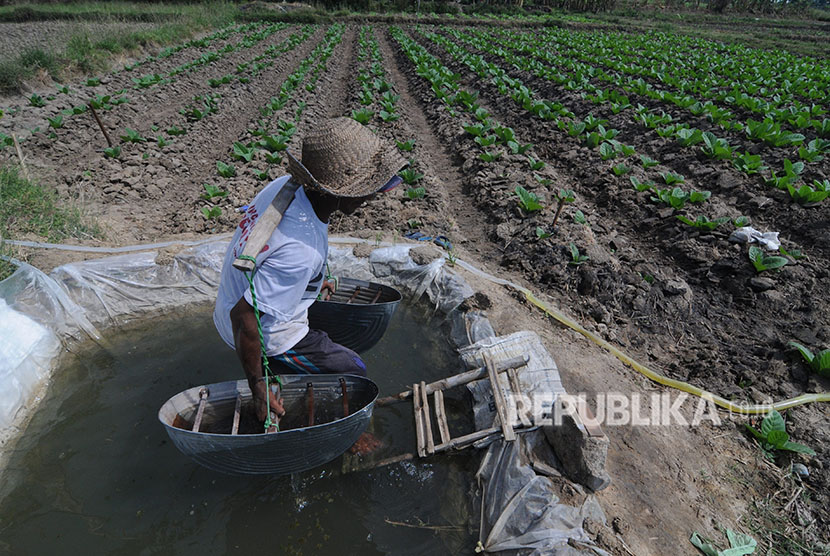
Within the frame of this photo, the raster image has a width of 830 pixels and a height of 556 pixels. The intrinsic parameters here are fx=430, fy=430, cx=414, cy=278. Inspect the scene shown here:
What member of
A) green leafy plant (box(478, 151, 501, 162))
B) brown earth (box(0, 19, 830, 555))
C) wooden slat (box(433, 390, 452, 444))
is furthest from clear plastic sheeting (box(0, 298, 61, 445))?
green leafy plant (box(478, 151, 501, 162))

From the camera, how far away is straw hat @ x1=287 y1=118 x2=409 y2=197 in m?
1.88

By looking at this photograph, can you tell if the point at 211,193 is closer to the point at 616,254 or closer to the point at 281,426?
the point at 281,426

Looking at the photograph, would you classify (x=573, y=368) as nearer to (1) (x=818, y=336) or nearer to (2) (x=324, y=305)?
(2) (x=324, y=305)

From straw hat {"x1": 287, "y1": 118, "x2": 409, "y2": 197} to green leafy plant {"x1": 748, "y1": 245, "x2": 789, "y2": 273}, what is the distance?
4.03 meters

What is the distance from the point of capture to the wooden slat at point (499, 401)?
242 cm

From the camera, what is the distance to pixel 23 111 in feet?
26.2

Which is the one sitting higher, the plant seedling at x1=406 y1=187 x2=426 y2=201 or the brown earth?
the plant seedling at x1=406 y1=187 x2=426 y2=201

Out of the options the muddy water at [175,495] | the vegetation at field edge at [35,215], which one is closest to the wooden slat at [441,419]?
the muddy water at [175,495]

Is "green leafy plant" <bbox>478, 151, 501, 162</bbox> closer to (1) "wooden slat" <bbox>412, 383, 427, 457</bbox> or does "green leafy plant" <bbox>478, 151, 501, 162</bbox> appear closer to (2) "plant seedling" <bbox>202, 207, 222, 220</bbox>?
(2) "plant seedling" <bbox>202, 207, 222, 220</bbox>

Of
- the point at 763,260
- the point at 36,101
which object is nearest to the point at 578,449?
the point at 763,260

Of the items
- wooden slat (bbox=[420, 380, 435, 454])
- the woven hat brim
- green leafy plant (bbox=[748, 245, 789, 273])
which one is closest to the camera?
the woven hat brim

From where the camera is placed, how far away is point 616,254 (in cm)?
463

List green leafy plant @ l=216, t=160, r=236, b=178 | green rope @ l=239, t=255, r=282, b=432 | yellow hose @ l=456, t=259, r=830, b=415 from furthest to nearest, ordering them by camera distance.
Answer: green leafy plant @ l=216, t=160, r=236, b=178
yellow hose @ l=456, t=259, r=830, b=415
green rope @ l=239, t=255, r=282, b=432

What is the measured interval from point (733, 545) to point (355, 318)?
2309mm
